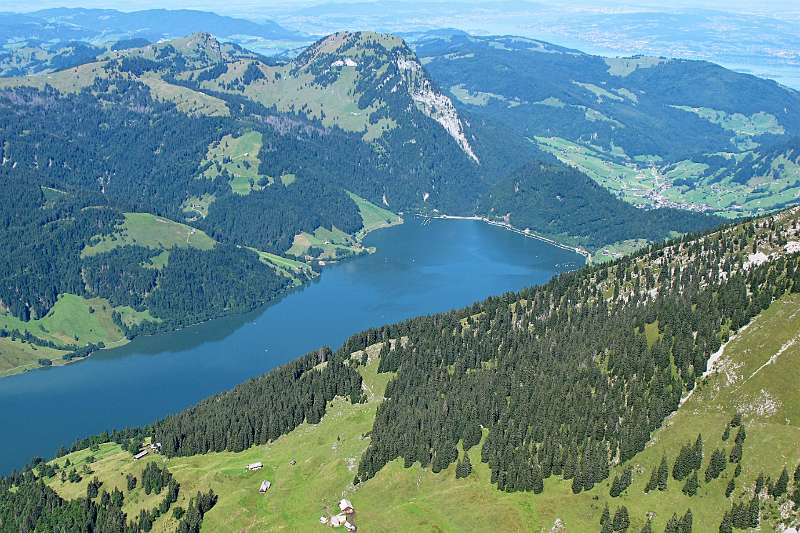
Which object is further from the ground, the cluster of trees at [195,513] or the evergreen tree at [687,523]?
the evergreen tree at [687,523]

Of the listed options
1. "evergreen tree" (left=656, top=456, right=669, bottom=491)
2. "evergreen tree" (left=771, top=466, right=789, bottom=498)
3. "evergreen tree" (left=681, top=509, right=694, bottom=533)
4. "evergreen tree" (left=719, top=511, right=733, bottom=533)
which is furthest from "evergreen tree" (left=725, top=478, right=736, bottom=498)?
"evergreen tree" (left=656, top=456, right=669, bottom=491)

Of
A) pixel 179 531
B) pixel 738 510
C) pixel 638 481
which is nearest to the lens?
pixel 738 510

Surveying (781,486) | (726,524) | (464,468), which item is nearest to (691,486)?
(726,524)

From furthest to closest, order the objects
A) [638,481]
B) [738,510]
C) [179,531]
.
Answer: [179,531] < [638,481] < [738,510]

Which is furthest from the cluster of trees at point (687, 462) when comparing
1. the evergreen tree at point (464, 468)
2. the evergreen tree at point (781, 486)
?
the evergreen tree at point (464, 468)

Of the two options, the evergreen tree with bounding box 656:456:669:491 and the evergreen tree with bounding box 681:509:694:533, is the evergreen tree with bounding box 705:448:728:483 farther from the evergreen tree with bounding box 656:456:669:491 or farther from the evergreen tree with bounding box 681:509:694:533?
the evergreen tree with bounding box 681:509:694:533

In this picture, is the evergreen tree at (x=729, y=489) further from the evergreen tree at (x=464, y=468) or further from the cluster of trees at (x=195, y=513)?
the cluster of trees at (x=195, y=513)

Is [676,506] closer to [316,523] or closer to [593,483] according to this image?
[593,483]

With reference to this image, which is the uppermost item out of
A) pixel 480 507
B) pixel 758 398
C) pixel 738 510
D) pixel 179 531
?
pixel 758 398

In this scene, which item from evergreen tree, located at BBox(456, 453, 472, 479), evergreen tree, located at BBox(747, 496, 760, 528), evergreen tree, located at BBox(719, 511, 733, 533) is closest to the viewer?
evergreen tree, located at BBox(747, 496, 760, 528)

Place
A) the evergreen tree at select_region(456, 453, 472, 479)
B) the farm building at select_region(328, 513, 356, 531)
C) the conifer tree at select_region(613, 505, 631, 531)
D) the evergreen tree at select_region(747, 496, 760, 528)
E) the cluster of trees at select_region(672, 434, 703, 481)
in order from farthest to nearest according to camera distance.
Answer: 1. the evergreen tree at select_region(456, 453, 472, 479)
2. the farm building at select_region(328, 513, 356, 531)
3. the cluster of trees at select_region(672, 434, 703, 481)
4. the conifer tree at select_region(613, 505, 631, 531)
5. the evergreen tree at select_region(747, 496, 760, 528)

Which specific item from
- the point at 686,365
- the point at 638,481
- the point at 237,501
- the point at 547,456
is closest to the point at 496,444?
the point at 547,456
